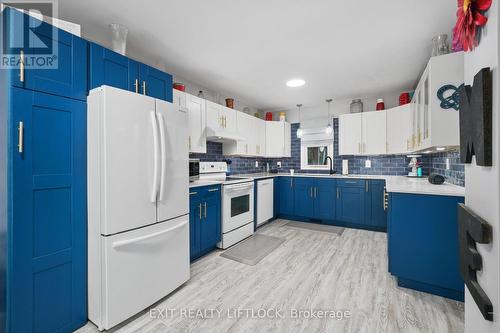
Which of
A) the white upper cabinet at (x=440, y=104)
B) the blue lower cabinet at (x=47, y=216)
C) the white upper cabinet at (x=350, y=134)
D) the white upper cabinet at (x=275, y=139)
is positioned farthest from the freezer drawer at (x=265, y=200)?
the blue lower cabinet at (x=47, y=216)

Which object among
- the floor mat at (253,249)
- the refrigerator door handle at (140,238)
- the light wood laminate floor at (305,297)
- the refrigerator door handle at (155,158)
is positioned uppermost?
the refrigerator door handle at (155,158)

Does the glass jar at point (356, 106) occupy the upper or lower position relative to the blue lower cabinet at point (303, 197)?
upper

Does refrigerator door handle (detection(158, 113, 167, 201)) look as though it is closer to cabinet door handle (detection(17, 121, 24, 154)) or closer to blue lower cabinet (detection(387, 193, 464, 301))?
cabinet door handle (detection(17, 121, 24, 154))

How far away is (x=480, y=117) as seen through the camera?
711mm

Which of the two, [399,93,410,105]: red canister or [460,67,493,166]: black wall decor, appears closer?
[460,67,493,166]: black wall decor

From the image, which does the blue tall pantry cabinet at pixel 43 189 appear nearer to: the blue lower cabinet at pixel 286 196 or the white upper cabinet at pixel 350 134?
the blue lower cabinet at pixel 286 196

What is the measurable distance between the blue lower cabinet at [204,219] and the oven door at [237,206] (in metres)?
0.11

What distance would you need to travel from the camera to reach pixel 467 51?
0.91 m

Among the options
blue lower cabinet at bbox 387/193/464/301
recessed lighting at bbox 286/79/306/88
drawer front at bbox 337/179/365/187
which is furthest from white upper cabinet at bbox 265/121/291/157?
blue lower cabinet at bbox 387/193/464/301

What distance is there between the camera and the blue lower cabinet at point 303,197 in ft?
13.9

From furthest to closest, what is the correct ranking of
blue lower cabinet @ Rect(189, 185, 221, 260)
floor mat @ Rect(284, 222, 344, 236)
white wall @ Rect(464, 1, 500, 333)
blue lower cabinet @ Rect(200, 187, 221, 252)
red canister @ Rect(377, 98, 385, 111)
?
1. red canister @ Rect(377, 98, 385, 111)
2. floor mat @ Rect(284, 222, 344, 236)
3. blue lower cabinet @ Rect(200, 187, 221, 252)
4. blue lower cabinet @ Rect(189, 185, 221, 260)
5. white wall @ Rect(464, 1, 500, 333)

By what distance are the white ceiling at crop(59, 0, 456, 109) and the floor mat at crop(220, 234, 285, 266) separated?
8.04 ft

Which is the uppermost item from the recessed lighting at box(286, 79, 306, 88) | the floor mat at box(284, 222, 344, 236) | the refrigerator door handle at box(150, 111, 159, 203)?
the recessed lighting at box(286, 79, 306, 88)

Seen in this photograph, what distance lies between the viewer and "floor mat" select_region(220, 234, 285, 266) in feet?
8.89
